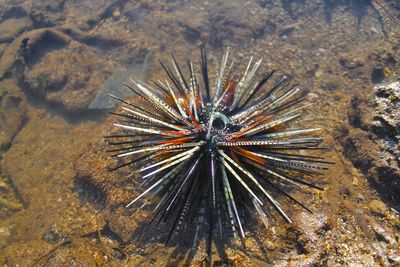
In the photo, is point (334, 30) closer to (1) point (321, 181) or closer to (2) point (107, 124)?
(1) point (321, 181)

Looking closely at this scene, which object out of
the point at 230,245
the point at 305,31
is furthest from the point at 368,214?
the point at 305,31

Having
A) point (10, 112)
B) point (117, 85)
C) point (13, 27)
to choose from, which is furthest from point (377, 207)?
point (13, 27)

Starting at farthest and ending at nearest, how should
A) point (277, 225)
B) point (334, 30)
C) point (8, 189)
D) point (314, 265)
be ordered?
point (334, 30), point (8, 189), point (277, 225), point (314, 265)

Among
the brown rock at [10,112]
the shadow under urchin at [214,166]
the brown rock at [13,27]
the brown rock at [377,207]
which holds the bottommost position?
the brown rock at [377,207]

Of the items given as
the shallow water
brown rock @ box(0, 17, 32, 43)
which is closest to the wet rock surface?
the shallow water

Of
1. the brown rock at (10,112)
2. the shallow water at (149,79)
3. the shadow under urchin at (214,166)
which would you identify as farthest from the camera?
the brown rock at (10,112)

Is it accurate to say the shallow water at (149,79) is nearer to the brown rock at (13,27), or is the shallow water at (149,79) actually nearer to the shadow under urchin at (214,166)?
the brown rock at (13,27)

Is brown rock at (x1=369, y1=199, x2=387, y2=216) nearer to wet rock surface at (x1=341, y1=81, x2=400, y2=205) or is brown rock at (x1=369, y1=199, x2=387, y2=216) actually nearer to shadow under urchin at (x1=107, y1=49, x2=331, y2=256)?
wet rock surface at (x1=341, y1=81, x2=400, y2=205)

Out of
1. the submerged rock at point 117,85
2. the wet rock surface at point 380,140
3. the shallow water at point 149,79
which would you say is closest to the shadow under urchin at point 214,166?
the shallow water at point 149,79
